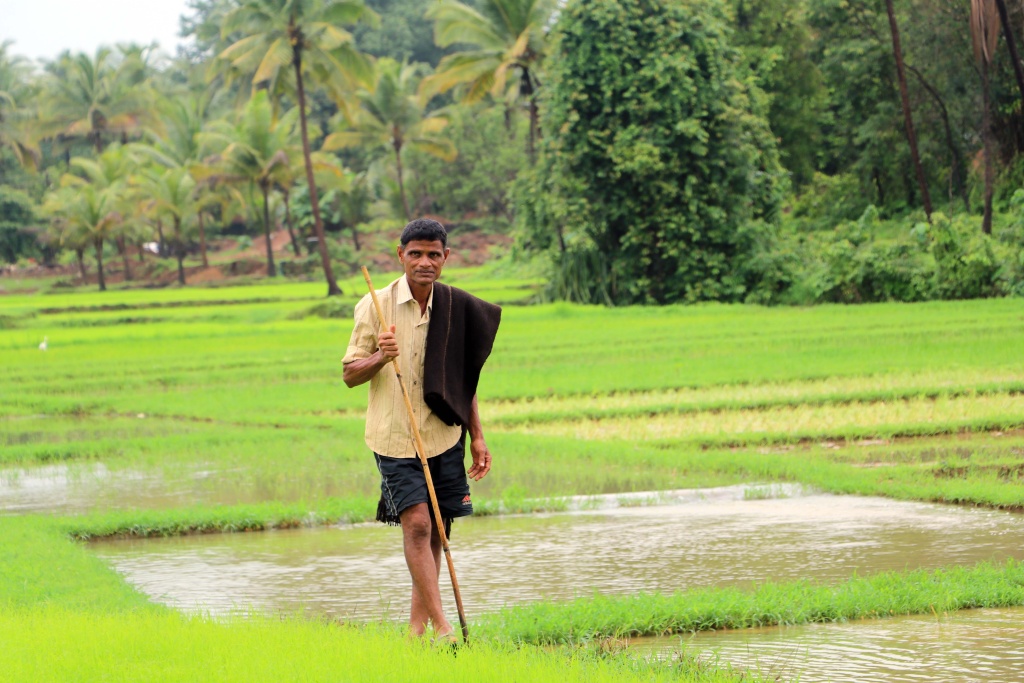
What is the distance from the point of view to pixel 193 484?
9.68 m

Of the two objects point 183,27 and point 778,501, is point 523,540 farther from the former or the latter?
point 183,27

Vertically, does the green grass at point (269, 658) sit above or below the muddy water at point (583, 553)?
above

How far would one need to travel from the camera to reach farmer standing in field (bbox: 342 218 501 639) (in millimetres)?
4641

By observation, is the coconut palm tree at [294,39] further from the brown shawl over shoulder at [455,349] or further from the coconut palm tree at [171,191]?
the brown shawl over shoulder at [455,349]

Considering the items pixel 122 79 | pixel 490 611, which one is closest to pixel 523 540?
pixel 490 611

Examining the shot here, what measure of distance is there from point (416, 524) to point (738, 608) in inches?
60.5

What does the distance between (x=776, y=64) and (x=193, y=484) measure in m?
29.3

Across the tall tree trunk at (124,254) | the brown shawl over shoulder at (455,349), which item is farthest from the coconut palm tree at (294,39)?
the brown shawl over shoulder at (455,349)

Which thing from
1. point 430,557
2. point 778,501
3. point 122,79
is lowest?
point 778,501

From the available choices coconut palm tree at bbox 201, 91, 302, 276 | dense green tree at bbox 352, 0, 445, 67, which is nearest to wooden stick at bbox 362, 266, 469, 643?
coconut palm tree at bbox 201, 91, 302, 276

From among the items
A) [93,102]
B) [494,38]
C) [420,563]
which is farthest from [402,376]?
[93,102]

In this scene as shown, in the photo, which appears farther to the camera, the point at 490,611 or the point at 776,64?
the point at 776,64

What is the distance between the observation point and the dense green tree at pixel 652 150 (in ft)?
85.0

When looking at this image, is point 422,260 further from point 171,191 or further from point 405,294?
point 171,191
